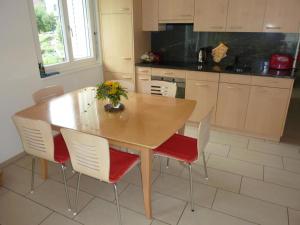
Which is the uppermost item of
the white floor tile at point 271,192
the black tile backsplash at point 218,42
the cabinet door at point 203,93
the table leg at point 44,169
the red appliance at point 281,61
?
the black tile backsplash at point 218,42

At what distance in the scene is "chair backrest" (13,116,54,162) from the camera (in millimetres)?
1806

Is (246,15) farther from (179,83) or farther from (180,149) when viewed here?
(180,149)

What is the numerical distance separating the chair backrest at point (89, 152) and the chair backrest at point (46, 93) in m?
Result: 1.00

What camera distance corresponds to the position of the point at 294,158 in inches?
111

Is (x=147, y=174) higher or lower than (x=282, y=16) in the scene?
lower

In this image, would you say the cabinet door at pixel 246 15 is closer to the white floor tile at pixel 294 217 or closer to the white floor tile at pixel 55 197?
the white floor tile at pixel 294 217

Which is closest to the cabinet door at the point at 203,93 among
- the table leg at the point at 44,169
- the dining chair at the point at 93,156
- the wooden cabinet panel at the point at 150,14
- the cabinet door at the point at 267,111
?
the cabinet door at the point at 267,111

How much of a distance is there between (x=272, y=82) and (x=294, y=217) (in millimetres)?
1591

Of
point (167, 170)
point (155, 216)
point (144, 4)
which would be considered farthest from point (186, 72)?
point (155, 216)

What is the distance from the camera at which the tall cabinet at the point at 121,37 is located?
3502 millimetres

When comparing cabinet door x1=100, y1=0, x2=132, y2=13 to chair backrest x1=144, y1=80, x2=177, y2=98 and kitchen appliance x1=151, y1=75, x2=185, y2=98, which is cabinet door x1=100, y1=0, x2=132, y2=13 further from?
chair backrest x1=144, y1=80, x2=177, y2=98

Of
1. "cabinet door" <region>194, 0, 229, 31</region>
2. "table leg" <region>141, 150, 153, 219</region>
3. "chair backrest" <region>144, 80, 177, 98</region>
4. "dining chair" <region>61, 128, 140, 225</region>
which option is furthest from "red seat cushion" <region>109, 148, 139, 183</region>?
"cabinet door" <region>194, 0, 229, 31</region>

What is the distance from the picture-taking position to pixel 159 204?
2121 mm

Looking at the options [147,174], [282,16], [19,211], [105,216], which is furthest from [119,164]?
[282,16]
